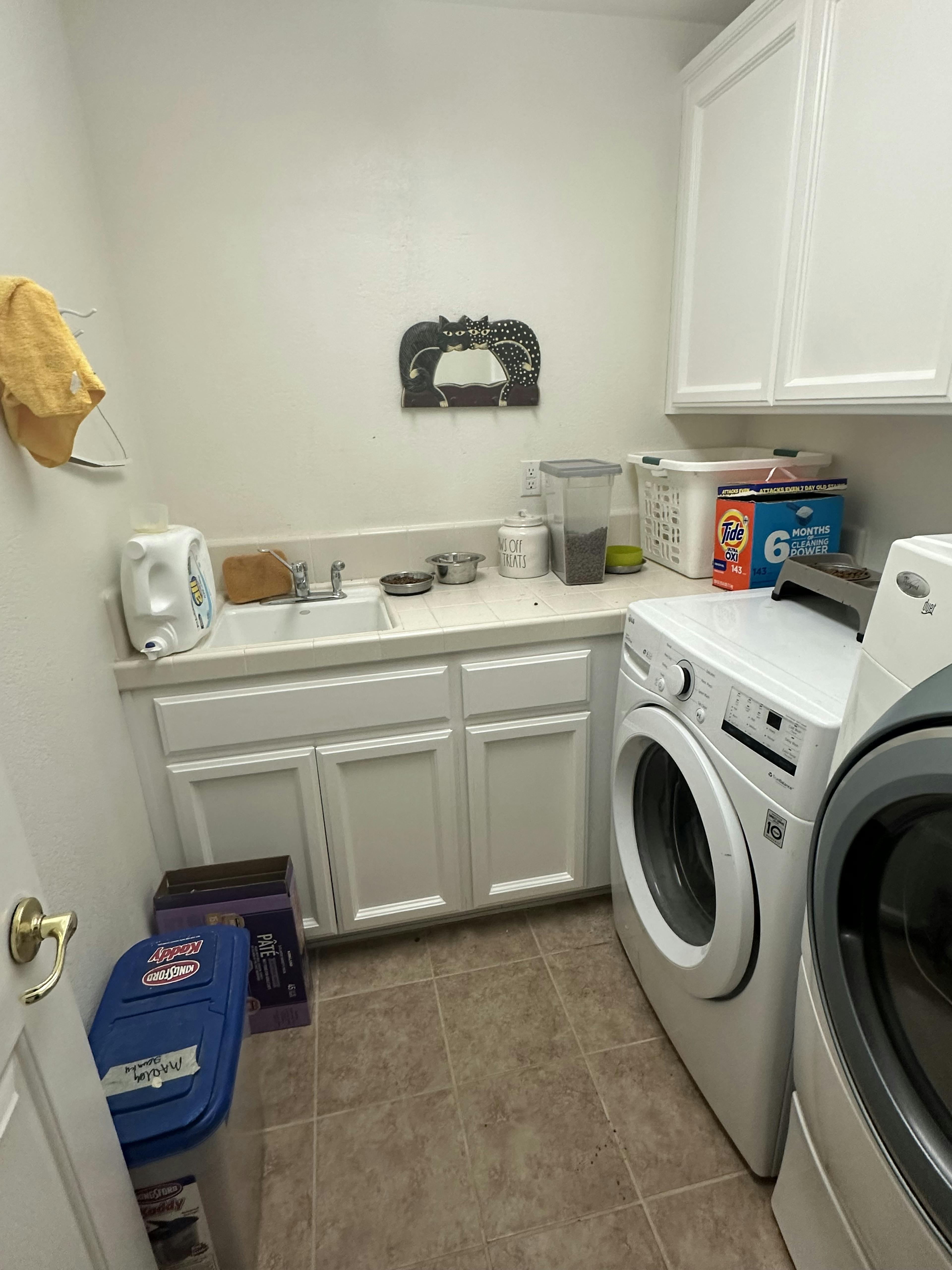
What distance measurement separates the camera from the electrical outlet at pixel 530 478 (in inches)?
80.1

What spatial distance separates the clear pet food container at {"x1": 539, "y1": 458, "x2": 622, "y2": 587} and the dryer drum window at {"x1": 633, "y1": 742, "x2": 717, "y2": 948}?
622 mm

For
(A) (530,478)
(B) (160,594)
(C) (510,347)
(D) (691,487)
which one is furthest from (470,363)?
(B) (160,594)

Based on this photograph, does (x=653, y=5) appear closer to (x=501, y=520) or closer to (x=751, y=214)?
(x=751, y=214)

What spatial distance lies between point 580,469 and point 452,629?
0.61m

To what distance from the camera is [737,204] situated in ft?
5.41

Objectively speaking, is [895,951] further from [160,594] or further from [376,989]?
[160,594]

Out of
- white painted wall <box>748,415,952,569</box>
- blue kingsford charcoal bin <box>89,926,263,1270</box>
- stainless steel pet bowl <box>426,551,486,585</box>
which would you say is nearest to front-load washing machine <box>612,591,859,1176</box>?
white painted wall <box>748,415,952,569</box>

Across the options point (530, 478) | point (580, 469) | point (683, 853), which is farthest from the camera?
point (530, 478)

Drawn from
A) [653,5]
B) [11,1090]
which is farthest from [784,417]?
[11,1090]

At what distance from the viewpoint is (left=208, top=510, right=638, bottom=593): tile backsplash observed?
75.7 inches

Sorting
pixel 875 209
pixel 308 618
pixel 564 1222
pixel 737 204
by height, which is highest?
pixel 737 204

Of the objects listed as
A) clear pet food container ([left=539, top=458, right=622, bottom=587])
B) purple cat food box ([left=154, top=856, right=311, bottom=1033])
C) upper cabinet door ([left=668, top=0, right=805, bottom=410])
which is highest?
upper cabinet door ([left=668, top=0, right=805, bottom=410])

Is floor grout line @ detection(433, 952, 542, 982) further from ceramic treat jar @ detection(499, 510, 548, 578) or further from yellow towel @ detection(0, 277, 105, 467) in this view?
yellow towel @ detection(0, 277, 105, 467)

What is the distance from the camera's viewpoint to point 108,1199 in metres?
0.80
